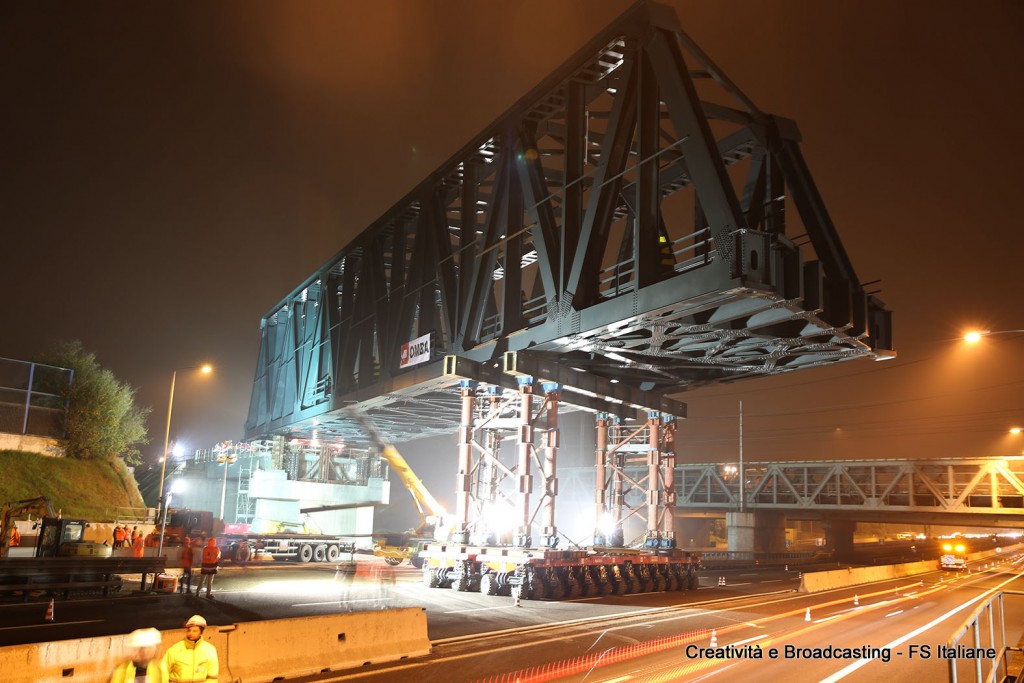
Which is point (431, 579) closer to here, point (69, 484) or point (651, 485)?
point (651, 485)

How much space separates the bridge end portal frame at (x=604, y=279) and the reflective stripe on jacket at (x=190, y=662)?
14903 mm

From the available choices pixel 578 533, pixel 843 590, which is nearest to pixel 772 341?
pixel 843 590

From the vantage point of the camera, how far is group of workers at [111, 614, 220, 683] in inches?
→ 277

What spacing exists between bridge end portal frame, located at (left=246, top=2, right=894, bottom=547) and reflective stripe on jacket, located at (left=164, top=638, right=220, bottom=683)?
587 inches

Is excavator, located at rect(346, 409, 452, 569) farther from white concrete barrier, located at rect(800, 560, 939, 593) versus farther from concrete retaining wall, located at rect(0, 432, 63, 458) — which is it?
white concrete barrier, located at rect(800, 560, 939, 593)

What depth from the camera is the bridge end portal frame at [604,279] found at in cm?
2141

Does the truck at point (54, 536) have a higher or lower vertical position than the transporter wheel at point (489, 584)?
higher

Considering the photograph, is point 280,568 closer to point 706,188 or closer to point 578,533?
point 706,188

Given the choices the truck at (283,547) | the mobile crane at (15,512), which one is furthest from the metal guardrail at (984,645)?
the truck at (283,547)

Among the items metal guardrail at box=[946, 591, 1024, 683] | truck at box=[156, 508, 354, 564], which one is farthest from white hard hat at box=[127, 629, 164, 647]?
truck at box=[156, 508, 354, 564]

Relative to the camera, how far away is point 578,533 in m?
78.1

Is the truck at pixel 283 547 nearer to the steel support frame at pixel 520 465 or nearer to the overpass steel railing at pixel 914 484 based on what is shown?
the steel support frame at pixel 520 465

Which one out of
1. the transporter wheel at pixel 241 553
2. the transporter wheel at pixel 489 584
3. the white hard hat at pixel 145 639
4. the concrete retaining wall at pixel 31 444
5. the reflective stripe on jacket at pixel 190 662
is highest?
the concrete retaining wall at pixel 31 444

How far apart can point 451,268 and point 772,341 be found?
13.9 metres
